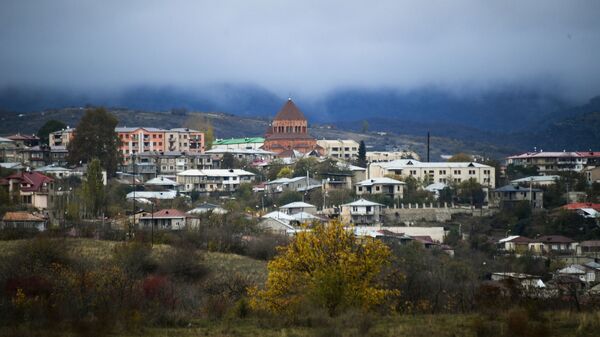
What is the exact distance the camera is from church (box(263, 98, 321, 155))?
354 feet

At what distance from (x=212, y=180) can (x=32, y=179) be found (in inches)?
540

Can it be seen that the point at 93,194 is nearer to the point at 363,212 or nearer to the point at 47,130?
the point at 363,212

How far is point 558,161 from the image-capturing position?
317ft

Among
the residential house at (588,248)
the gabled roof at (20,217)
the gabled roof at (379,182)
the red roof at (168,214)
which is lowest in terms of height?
the residential house at (588,248)

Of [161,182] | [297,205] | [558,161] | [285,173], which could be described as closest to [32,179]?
[161,182]

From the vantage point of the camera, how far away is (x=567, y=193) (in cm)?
7656

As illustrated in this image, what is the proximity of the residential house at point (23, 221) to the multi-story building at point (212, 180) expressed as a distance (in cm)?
2223

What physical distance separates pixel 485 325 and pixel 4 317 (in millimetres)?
9768

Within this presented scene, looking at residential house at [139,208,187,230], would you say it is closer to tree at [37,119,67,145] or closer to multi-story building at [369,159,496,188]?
multi-story building at [369,159,496,188]

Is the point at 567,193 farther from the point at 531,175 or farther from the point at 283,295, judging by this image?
the point at 283,295

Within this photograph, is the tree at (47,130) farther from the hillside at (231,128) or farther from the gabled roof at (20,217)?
the gabled roof at (20,217)

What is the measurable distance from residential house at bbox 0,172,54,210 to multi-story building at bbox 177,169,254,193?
10.8 m

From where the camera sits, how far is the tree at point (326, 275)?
29031 millimetres

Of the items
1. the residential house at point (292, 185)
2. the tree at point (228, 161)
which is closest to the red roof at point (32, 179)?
the residential house at point (292, 185)
